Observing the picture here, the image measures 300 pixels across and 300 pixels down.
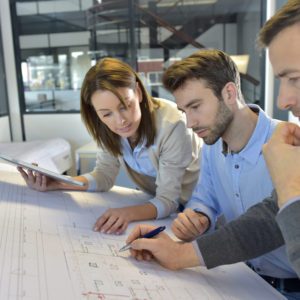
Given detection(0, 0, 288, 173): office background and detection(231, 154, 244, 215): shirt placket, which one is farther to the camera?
detection(0, 0, 288, 173): office background

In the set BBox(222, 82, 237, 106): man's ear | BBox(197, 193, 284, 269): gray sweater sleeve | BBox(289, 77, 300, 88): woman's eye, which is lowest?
BBox(197, 193, 284, 269): gray sweater sleeve

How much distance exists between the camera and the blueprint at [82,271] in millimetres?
638

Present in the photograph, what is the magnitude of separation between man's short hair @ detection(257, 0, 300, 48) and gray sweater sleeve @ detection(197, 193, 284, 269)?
0.37m

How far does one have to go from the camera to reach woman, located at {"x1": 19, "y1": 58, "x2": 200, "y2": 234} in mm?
1250

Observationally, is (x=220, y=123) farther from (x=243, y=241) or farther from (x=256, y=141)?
(x=243, y=241)

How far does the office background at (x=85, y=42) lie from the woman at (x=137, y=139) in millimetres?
2034

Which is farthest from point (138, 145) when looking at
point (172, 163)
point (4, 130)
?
point (4, 130)

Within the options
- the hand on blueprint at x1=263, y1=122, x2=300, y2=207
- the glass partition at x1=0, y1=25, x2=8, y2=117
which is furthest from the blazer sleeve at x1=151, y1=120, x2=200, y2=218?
the glass partition at x1=0, y1=25, x2=8, y2=117

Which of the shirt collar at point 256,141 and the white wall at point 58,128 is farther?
the white wall at point 58,128

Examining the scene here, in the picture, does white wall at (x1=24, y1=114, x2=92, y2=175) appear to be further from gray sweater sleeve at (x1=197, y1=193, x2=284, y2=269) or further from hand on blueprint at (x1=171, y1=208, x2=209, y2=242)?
gray sweater sleeve at (x1=197, y1=193, x2=284, y2=269)

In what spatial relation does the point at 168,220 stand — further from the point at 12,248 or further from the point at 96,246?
the point at 12,248

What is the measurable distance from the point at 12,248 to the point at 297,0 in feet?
2.47

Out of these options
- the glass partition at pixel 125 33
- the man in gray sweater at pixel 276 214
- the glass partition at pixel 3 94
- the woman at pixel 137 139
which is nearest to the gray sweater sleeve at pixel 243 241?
the man in gray sweater at pixel 276 214

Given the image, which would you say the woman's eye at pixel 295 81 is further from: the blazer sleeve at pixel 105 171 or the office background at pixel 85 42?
the office background at pixel 85 42
